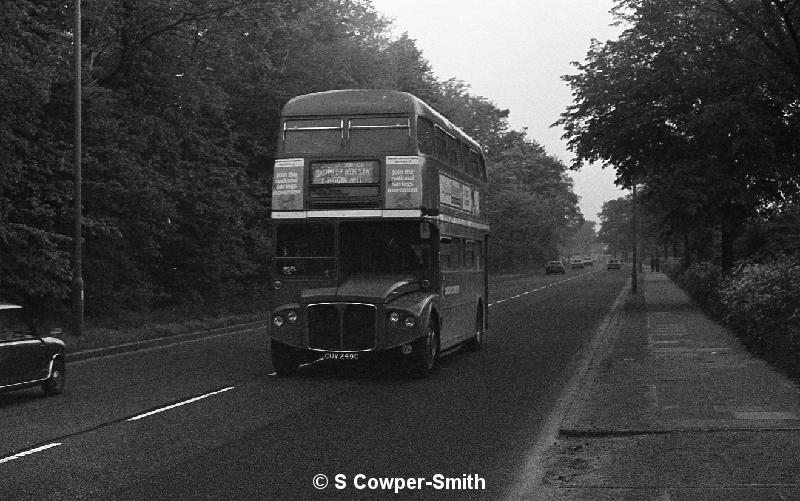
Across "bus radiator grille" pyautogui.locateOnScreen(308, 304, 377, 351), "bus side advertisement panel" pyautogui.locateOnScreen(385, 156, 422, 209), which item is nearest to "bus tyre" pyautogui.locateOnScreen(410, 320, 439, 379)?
"bus radiator grille" pyautogui.locateOnScreen(308, 304, 377, 351)

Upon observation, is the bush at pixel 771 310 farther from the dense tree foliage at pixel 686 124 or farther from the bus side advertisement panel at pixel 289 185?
the dense tree foliage at pixel 686 124

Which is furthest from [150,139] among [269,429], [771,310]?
[269,429]

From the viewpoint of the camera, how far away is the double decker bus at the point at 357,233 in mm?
14805

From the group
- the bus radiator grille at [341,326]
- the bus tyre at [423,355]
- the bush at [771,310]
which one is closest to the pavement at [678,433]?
the bush at [771,310]

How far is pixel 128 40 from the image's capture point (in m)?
27.6

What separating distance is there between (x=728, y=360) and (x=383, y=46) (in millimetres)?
45410

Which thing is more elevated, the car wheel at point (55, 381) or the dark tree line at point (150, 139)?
the dark tree line at point (150, 139)

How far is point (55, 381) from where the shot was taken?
13.6m

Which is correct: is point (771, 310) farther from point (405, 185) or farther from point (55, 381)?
point (55, 381)

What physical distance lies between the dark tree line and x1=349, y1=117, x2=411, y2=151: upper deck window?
769 centimetres

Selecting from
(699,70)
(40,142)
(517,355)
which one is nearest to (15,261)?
(40,142)

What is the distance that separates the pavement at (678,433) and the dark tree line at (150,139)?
12.4m

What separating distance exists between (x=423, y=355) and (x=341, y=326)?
1.30m

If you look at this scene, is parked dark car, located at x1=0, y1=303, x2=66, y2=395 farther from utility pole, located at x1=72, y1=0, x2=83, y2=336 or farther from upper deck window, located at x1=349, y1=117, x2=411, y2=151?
utility pole, located at x1=72, y1=0, x2=83, y2=336
